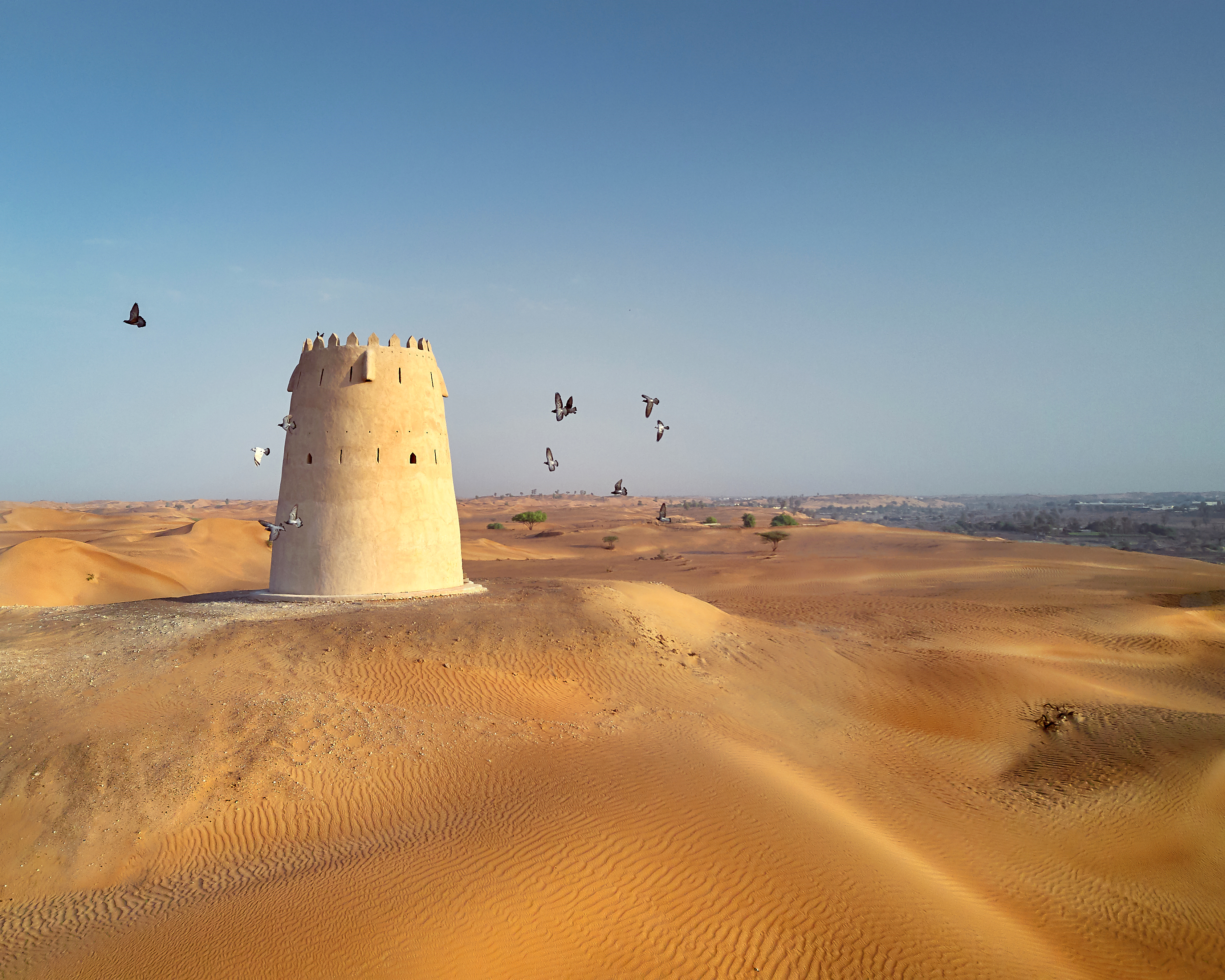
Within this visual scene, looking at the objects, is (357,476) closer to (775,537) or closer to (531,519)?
(775,537)

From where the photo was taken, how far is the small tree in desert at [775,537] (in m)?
44.1

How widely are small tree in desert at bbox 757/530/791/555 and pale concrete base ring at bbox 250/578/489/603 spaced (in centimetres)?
2913

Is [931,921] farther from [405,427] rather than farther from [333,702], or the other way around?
[405,427]

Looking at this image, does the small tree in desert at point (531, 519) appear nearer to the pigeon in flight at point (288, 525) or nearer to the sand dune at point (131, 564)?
the sand dune at point (131, 564)

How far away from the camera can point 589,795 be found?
8039 mm

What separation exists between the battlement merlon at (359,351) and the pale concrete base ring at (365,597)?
4945 mm

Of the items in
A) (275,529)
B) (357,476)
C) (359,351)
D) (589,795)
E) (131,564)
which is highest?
(359,351)

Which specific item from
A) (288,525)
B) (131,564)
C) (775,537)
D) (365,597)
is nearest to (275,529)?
(288,525)

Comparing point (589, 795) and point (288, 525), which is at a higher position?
point (288, 525)

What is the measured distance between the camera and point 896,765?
1075 centimetres

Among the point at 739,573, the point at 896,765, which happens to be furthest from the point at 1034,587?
the point at 896,765

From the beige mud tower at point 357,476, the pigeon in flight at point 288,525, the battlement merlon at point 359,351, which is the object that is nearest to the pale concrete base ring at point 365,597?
the beige mud tower at point 357,476

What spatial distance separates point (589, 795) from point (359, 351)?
1191cm

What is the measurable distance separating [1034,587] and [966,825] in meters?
19.3
